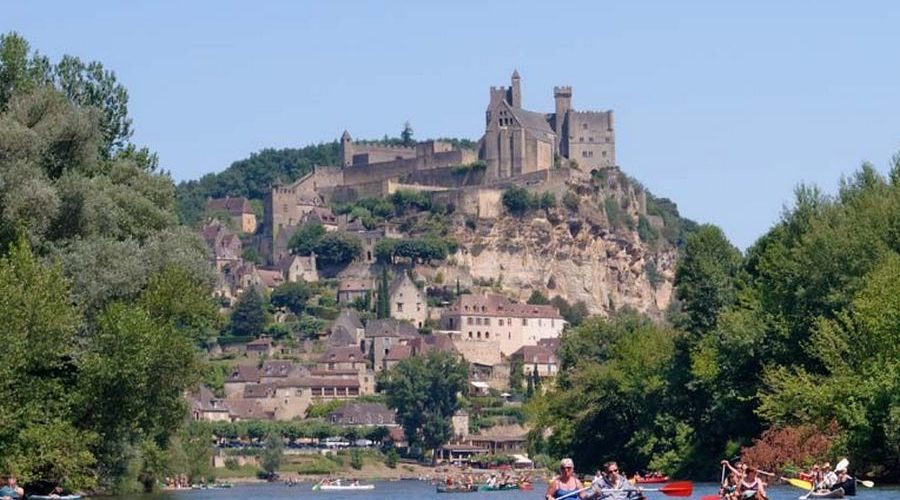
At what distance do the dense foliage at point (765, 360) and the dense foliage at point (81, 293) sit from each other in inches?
702

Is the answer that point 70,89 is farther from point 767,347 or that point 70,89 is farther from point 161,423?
point 767,347

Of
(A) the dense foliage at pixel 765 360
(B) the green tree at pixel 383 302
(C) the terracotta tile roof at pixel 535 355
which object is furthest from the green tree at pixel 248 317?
(A) the dense foliage at pixel 765 360

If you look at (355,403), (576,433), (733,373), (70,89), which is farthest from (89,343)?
(355,403)

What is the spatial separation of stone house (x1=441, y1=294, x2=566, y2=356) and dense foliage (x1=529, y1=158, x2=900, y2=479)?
9549 centimetres

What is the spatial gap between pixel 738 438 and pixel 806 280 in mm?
7679

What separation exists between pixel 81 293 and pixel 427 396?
110 m

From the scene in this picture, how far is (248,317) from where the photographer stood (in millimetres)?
185375

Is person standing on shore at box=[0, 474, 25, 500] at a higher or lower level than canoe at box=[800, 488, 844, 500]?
higher

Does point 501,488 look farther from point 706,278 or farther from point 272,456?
point 272,456

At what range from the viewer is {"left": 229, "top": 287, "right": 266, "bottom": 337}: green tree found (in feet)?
607

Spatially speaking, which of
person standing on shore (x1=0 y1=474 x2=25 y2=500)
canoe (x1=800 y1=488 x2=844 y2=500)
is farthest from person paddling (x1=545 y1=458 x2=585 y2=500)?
canoe (x1=800 y1=488 x2=844 y2=500)

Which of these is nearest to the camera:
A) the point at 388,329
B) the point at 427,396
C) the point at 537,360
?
the point at 427,396

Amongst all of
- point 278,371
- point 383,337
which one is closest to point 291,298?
point 383,337

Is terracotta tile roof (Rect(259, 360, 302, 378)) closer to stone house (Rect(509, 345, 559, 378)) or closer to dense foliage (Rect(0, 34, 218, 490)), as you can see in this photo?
stone house (Rect(509, 345, 559, 378))
